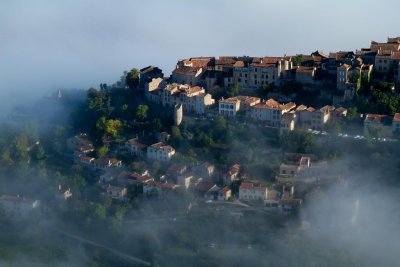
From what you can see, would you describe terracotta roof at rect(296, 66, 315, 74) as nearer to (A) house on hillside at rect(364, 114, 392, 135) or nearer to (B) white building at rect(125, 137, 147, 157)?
(A) house on hillside at rect(364, 114, 392, 135)

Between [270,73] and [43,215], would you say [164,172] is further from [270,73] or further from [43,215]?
[270,73]

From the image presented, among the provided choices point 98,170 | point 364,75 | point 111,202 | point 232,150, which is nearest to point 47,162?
point 98,170

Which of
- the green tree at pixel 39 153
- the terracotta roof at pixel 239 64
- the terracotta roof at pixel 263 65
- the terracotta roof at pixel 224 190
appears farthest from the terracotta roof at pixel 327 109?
the green tree at pixel 39 153

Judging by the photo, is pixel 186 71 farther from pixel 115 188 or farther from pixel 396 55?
pixel 396 55

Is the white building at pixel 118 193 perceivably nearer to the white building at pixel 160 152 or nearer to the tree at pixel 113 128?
the white building at pixel 160 152

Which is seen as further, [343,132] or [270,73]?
[270,73]
